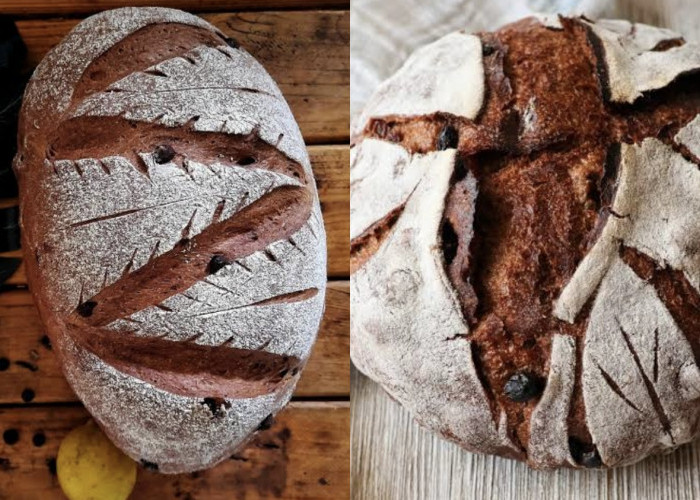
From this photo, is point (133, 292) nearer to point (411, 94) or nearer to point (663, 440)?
point (411, 94)

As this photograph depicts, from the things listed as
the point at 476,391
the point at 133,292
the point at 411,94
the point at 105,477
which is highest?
the point at 411,94

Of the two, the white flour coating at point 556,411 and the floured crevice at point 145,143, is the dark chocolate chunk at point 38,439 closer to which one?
the floured crevice at point 145,143

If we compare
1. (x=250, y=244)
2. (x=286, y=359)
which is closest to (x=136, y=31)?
(x=250, y=244)

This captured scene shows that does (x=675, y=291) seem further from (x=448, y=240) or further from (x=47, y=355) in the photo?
(x=47, y=355)

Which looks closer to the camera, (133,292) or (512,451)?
(133,292)

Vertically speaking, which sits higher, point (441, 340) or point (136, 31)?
point (136, 31)

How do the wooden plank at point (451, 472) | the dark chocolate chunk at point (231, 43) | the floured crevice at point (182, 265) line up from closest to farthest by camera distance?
1. the floured crevice at point (182, 265)
2. the dark chocolate chunk at point (231, 43)
3. the wooden plank at point (451, 472)

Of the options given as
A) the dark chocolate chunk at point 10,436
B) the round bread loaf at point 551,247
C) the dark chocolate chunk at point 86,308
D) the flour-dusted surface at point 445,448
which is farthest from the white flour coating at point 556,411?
the dark chocolate chunk at point 10,436
